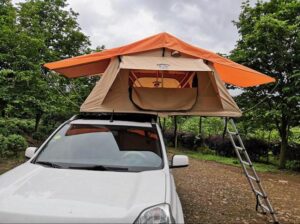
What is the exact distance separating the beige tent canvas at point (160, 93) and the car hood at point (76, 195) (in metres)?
2.15

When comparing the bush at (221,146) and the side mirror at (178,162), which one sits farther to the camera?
the bush at (221,146)

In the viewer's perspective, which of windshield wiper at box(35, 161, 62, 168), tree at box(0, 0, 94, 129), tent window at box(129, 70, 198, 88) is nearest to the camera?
windshield wiper at box(35, 161, 62, 168)

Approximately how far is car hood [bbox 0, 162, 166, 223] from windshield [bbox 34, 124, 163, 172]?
27 centimetres

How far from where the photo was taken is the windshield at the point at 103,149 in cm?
407

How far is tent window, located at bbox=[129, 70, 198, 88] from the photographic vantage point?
21.7 ft

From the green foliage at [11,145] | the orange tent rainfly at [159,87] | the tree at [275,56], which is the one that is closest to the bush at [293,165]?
the tree at [275,56]

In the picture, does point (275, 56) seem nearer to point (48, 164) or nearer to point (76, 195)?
point (48, 164)

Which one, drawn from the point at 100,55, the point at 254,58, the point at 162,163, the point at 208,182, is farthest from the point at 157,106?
the point at 254,58

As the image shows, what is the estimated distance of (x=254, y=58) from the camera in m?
14.2

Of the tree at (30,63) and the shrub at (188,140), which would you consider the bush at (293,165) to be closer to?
the shrub at (188,140)

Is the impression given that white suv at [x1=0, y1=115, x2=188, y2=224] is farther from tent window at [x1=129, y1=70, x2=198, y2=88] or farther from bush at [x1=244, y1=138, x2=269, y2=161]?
bush at [x1=244, y1=138, x2=269, y2=161]

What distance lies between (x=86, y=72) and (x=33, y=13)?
12146 millimetres

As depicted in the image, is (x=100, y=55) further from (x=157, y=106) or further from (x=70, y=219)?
(x=70, y=219)

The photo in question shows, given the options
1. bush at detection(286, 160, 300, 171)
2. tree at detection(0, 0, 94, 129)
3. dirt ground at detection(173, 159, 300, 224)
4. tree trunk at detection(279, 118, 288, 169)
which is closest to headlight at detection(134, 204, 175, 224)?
dirt ground at detection(173, 159, 300, 224)
